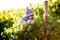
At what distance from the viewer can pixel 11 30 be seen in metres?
7.90

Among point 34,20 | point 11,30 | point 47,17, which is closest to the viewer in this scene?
point 47,17

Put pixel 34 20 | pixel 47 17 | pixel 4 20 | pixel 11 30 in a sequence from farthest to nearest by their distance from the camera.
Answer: pixel 4 20
pixel 11 30
pixel 34 20
pixel 47 17

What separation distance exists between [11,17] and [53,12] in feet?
23.5

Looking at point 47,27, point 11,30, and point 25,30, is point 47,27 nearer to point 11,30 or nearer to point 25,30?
point 25,30

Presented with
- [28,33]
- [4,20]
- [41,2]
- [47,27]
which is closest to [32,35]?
[28,33]

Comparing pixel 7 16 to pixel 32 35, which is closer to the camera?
pixel 32 35

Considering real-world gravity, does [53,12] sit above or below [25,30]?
above

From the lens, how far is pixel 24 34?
7297 mm

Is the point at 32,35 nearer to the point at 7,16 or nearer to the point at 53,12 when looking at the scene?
the point at 53,12

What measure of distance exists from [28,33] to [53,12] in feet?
3.66

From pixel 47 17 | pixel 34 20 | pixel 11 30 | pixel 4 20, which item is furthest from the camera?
pixel 4 20

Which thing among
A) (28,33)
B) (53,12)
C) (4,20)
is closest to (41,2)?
(53,12)

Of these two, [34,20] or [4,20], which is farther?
[4,20]

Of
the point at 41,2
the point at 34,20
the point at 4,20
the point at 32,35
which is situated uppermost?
the point at 41,2
